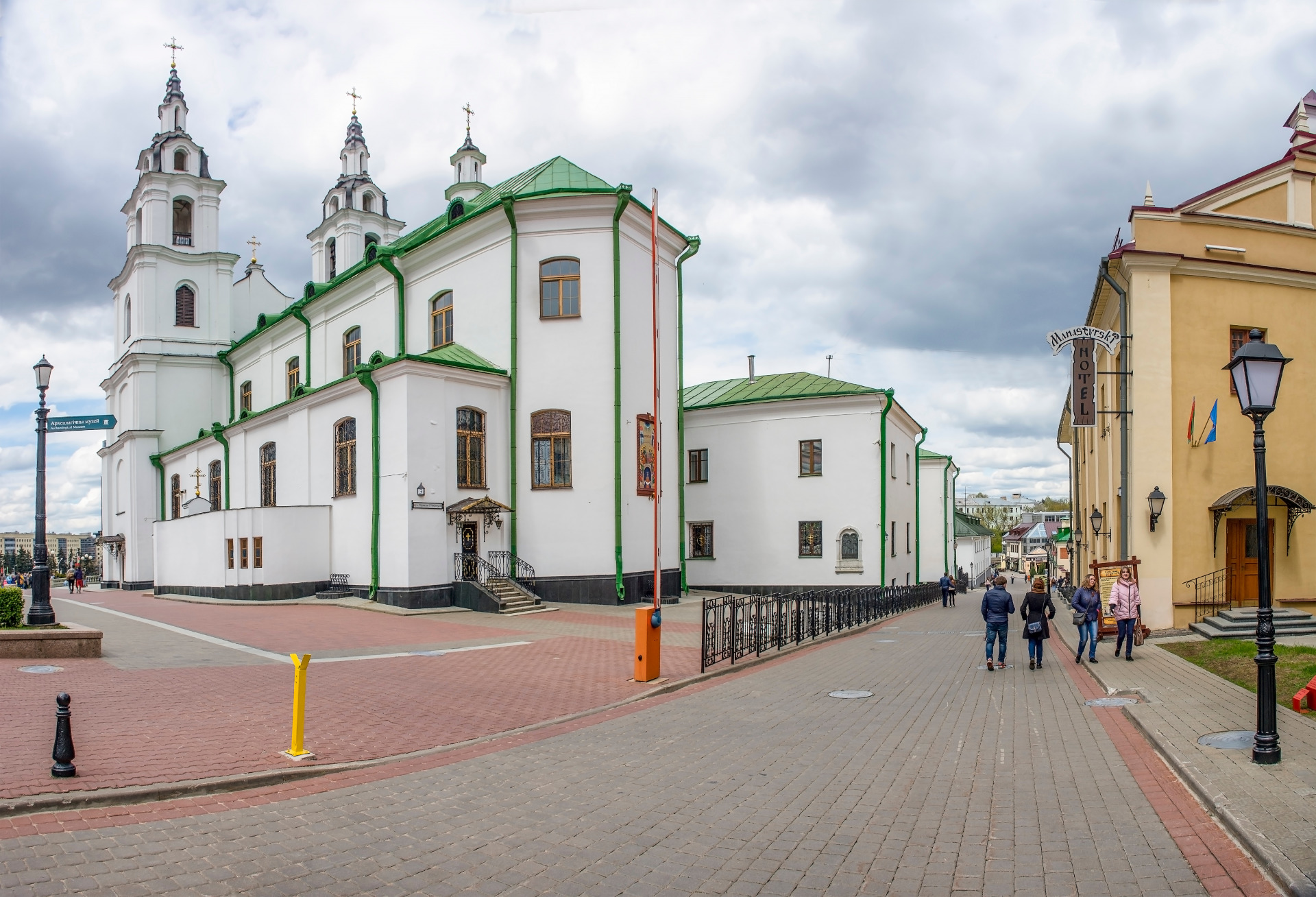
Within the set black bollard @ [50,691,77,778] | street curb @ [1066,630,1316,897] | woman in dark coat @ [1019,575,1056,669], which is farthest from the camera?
woman in dark coat @ [1019,575,1056,669]

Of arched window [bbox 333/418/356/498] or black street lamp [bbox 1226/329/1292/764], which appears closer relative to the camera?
black street lamp [bbox 1226/329/1292/764]

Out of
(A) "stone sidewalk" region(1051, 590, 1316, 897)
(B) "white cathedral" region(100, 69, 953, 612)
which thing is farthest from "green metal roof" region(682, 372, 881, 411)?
(A) "stone sidewalk" region(1051, 590, 1316, 897)

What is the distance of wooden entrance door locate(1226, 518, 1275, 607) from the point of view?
62.4 ft

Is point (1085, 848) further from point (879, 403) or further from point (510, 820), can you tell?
point (879, 403)

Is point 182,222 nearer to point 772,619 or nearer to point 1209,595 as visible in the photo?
point 772,619

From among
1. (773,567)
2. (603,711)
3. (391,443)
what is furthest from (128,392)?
(603,711)

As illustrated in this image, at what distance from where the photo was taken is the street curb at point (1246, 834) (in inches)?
189

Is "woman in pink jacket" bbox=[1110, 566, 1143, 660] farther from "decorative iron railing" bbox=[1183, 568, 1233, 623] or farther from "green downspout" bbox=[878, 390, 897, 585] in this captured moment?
"green downspout" bbox=[878, 390, 897, 585]

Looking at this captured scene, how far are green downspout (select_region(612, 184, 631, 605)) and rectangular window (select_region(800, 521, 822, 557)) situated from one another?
10715 millimetres

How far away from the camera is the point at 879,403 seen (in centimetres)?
3300

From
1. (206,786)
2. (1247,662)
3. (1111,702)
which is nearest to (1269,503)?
(1247,662)

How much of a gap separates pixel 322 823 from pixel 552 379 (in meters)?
20.1

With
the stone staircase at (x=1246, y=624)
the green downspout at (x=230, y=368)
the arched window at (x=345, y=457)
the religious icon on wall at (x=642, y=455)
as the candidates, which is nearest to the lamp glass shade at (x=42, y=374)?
the arched window at (x=345, y=457)

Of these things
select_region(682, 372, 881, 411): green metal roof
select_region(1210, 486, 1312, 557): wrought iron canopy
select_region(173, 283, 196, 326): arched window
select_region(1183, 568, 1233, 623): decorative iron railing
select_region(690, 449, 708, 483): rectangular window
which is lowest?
select_region(1183, 568, 1233, 623): decorative iron railing
